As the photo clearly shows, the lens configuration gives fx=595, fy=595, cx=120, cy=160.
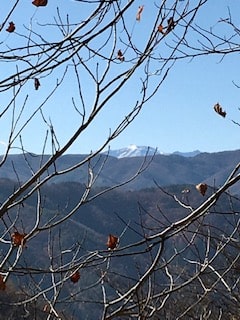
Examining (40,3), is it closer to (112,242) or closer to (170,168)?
(112,242)

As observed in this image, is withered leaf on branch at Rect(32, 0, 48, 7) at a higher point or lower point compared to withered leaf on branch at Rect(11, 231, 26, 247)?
higher

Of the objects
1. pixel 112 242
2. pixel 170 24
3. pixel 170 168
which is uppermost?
pixel 170 168

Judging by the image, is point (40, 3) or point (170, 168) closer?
point (40, 3)

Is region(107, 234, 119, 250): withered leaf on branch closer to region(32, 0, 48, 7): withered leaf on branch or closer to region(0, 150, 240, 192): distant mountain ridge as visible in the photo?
region(32, 0, 48, 7): withered leaf on branch

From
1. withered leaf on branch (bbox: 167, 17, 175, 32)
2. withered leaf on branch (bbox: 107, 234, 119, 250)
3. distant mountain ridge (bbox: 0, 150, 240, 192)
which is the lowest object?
withered leaf on branch (bbox: 107, 234, 119, 250)

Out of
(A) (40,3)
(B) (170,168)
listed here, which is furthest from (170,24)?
(B) (170,168)

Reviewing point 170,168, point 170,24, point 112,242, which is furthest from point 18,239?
point 170,168

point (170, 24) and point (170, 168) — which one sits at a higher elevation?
point (170, 168)

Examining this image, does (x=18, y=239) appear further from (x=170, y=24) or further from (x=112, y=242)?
(x=170, y=24)

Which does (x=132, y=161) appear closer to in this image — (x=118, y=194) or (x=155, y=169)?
(x=155, y=169)

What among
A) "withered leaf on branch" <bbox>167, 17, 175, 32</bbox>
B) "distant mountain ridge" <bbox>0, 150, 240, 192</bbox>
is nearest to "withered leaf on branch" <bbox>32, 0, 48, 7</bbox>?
"withered leaf on branch" <bbox>167, 17, 175, 32</bbox>

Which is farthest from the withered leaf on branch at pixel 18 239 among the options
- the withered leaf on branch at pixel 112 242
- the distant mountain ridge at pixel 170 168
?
the distant mountain ridge at pixel 170 168

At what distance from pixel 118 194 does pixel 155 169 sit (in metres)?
66.9

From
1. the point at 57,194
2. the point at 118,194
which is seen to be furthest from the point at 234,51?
the point at 118,194
